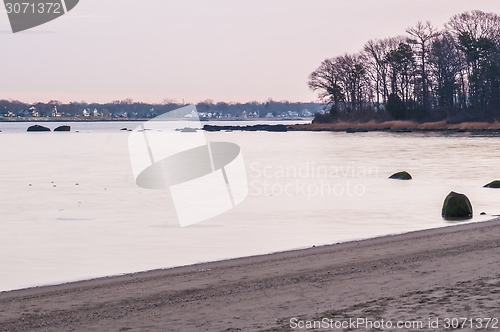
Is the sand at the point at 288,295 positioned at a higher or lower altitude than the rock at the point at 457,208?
higher

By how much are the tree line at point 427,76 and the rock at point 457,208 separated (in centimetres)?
7617

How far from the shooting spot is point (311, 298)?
389 inches

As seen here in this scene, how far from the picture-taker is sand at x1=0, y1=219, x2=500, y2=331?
27.8 ft

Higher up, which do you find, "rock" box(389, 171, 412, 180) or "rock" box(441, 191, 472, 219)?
"rock" box(441, 191, 472, 219)

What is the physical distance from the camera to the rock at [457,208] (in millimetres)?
20594

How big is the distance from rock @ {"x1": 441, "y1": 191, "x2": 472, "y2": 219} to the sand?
6.36m

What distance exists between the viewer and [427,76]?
10588 centimetres
